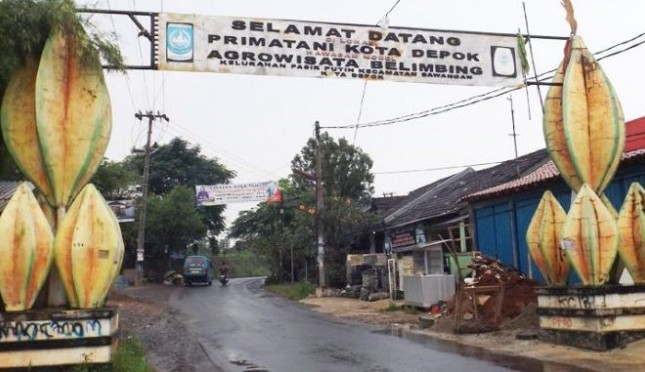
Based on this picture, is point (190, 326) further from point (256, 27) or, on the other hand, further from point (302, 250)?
point (302, 250)

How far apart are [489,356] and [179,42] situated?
7.22 metres

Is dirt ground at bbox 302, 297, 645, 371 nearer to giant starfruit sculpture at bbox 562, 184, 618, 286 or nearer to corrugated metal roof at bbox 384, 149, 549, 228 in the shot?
giant starfruit sculpture at bbox 562, 184, 618, 286

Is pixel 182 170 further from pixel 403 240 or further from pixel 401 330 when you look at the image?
pixel 401 330

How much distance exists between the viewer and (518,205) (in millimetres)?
17141

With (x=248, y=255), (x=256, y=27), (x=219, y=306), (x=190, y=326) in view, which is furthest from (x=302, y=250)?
(x=248, y=255)

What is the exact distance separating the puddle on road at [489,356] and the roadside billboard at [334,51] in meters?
4.68

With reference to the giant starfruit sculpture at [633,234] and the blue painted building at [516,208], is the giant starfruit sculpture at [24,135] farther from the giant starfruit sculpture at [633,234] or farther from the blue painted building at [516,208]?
the blue painted building at [516,208]

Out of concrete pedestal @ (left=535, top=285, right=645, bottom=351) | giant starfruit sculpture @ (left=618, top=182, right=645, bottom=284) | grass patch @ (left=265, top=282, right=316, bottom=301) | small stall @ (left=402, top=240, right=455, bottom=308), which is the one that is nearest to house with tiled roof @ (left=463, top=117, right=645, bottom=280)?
small stall @ (left=402, top=240, right=455, bottom=308)

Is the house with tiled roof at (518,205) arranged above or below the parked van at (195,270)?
above

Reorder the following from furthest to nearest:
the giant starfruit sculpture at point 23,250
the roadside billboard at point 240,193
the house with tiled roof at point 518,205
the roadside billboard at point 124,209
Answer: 1. the roadside billboard at point 240,193
2. the roadside billboard at point 124,209
3. the house with tiled roof at point 518,205
4. the giant starfruit sculpture at point 23,250

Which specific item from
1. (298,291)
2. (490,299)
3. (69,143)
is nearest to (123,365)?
(69,143)

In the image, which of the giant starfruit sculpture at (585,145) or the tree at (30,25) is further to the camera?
the giant starfruit sculpture at (585,145)

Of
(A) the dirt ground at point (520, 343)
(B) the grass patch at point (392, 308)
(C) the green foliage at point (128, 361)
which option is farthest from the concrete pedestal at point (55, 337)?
(B) the grass patch at point (392, 308)

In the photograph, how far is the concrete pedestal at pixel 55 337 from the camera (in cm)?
727
